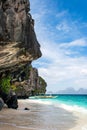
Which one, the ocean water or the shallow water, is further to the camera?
the ocean water

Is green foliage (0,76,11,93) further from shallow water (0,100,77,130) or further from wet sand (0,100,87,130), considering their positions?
shallow water (0,100,77,130)

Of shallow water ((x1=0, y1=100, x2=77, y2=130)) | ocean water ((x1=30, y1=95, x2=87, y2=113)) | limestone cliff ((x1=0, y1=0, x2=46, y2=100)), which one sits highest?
limestone cliff ((x1=0, y1=0, x2=46, y2=100))

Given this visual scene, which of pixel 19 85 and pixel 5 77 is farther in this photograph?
pixel 19 85

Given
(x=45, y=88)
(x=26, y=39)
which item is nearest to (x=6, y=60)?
(x=26, y=39)

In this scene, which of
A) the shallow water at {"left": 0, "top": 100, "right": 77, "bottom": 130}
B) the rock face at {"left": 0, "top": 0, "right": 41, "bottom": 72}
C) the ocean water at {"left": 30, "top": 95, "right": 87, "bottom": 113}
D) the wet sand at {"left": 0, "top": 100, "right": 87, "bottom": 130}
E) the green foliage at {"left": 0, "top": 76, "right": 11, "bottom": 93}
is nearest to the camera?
the rock face at {"left": 0, "top": 0, "right": 41, "bottom": 72}

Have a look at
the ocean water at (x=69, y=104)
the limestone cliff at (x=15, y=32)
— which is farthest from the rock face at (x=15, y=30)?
the ocean water at (x=69, y=104)

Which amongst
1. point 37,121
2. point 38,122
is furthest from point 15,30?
point 37,121

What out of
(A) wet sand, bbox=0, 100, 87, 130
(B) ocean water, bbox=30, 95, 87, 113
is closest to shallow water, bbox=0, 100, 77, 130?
(A) wet sand, bbox=0, 100, 87, 130

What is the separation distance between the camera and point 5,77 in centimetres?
3166

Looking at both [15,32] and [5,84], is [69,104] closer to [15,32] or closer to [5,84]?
[5,84]

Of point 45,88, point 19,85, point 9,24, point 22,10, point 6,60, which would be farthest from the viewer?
point 45,88

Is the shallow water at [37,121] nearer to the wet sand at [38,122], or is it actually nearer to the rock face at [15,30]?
the wet sand at [38,122]

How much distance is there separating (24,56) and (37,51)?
35.4 inches

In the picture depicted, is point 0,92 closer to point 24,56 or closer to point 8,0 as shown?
point 24,56
